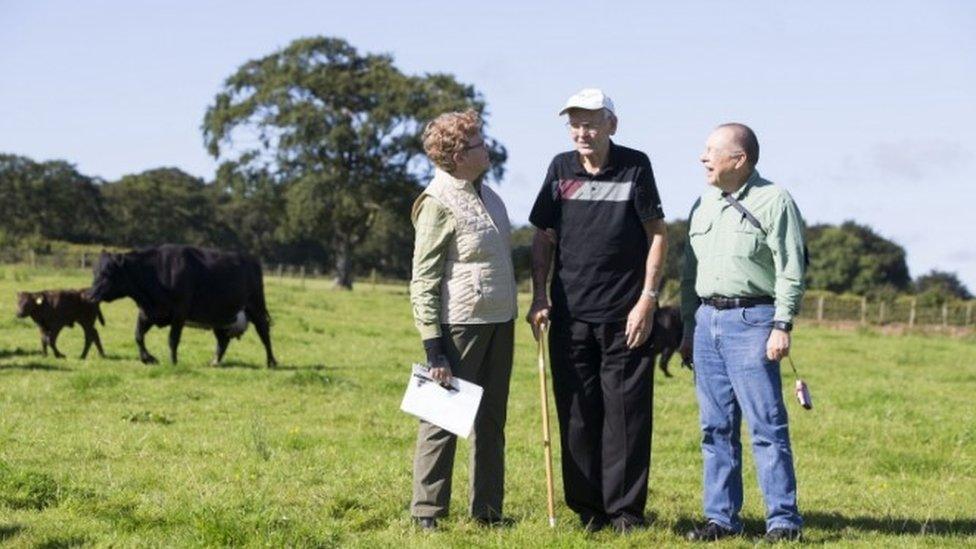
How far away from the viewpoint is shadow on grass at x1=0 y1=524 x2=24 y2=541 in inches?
247

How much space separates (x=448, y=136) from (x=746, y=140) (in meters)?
1.59

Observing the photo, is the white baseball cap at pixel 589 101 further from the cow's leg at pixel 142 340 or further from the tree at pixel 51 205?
the tree at pixel 51 205

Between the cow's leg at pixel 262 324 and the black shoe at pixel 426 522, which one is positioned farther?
the cow's leg at pixel 262 324

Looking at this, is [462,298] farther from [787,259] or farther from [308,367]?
[308,367]

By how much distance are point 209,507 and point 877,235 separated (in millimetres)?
106058

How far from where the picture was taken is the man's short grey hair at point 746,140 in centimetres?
664

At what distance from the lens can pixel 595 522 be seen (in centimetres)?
706

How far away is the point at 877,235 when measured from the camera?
107 meters

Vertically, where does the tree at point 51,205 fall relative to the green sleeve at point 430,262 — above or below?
above

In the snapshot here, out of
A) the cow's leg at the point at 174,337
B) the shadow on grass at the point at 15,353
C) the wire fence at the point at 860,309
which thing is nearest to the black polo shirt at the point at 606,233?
the cow's leg at the point at 174,337

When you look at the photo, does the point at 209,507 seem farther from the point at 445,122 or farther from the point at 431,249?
the point at 445,122

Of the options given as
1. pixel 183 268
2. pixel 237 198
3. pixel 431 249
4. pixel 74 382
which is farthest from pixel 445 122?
pixel 237 198

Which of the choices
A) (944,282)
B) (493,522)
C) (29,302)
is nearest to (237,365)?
(29,302)

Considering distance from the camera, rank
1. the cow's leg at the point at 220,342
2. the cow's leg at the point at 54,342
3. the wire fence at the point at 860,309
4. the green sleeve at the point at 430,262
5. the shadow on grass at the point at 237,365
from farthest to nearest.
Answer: the wire fence at the point at 860,309
the cow's leg at the point at 220,342
the cow's leg at the point at 54,342
the shadow on grass at the point at 237,365
the green sleeve at the point at 430,262
